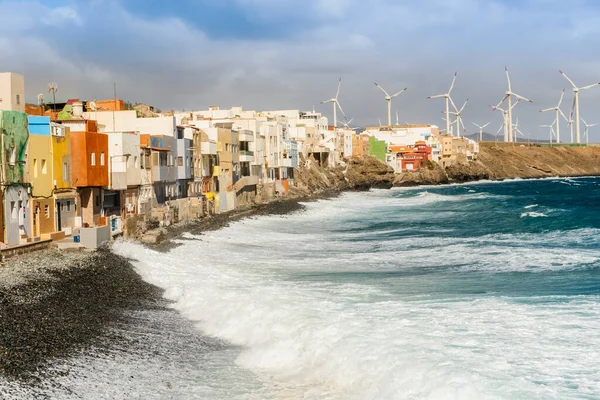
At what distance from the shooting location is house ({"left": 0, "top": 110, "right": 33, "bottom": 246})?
3127 centimetres

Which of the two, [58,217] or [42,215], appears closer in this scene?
[42,215]

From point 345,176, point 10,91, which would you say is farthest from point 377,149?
point 10,91

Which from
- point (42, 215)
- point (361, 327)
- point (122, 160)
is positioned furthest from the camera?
point (122, 160)

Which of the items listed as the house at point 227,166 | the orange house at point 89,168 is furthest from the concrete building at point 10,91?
the house at point 227,166

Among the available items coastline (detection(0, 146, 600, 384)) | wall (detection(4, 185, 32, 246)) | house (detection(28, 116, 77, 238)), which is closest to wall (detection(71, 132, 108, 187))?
house (detection(28, 116, 77, 238))

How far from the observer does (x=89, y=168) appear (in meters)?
40.7

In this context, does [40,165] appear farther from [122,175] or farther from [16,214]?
[122,175]

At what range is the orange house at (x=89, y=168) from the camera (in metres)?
39.8

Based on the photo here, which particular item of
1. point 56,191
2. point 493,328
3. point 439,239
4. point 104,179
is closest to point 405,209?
point 439,239

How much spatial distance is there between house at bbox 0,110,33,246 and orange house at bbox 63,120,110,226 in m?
5.51

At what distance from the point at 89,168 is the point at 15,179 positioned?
27.4ft

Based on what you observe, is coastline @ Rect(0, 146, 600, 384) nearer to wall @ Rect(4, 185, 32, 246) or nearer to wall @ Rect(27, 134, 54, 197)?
wall @ Rect(4, 185, 32, 246)

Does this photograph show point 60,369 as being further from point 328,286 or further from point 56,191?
point 56,191

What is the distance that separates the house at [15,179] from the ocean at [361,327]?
492 centimetres
